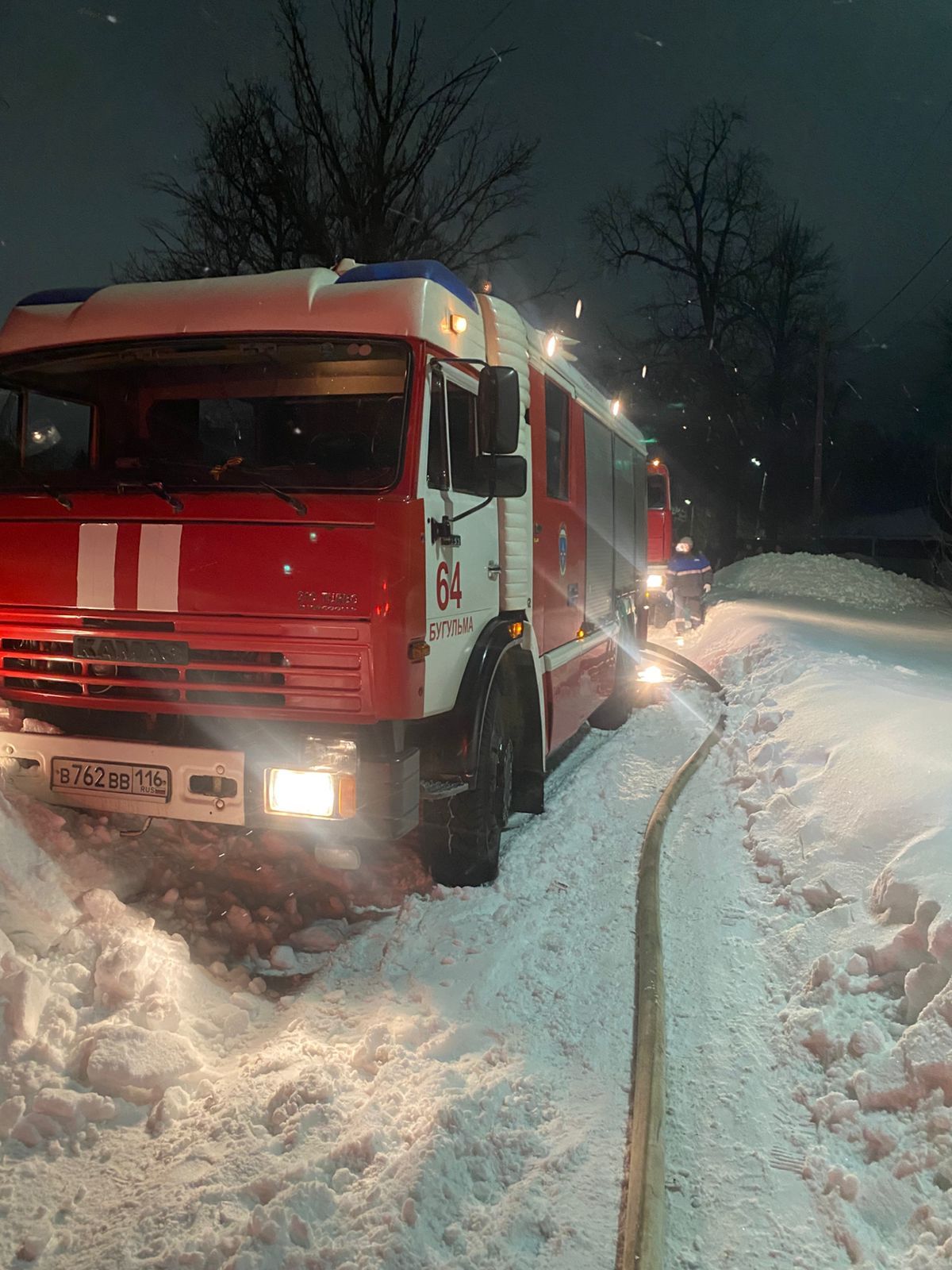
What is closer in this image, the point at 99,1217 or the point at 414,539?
the point at 99,1217

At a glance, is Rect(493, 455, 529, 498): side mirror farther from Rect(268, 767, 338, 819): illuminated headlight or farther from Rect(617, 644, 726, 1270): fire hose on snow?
Rect(617, 644, 726, 1270): fire hose on snow

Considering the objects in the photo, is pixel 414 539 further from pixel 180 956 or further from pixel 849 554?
pixel 849 554

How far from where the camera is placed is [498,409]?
4.63 m

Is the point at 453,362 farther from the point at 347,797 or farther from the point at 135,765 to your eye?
the point at 135,765

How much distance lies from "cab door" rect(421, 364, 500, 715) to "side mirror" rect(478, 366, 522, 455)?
0.12m

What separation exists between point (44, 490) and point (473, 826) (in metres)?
2.71

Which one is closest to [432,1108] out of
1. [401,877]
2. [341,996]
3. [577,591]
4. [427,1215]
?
[427,1215]

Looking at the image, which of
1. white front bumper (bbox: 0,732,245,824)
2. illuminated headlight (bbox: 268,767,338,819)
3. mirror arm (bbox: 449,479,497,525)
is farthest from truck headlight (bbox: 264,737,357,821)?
mirror arm (bbox: 449,479,497,525)

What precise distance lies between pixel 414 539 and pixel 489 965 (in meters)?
1.97

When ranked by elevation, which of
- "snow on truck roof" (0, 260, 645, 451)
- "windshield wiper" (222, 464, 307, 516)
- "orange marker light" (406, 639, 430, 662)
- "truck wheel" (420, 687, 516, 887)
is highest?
"snow on truck roof" (0, 260, 645, 451)

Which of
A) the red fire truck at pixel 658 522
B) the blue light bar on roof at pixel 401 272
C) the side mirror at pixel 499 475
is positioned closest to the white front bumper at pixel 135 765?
the side mirror at pixel 499 475

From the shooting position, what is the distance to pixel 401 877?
5496 mm

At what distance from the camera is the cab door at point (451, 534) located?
445 centimetres

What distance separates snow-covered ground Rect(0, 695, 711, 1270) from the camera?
268cm
